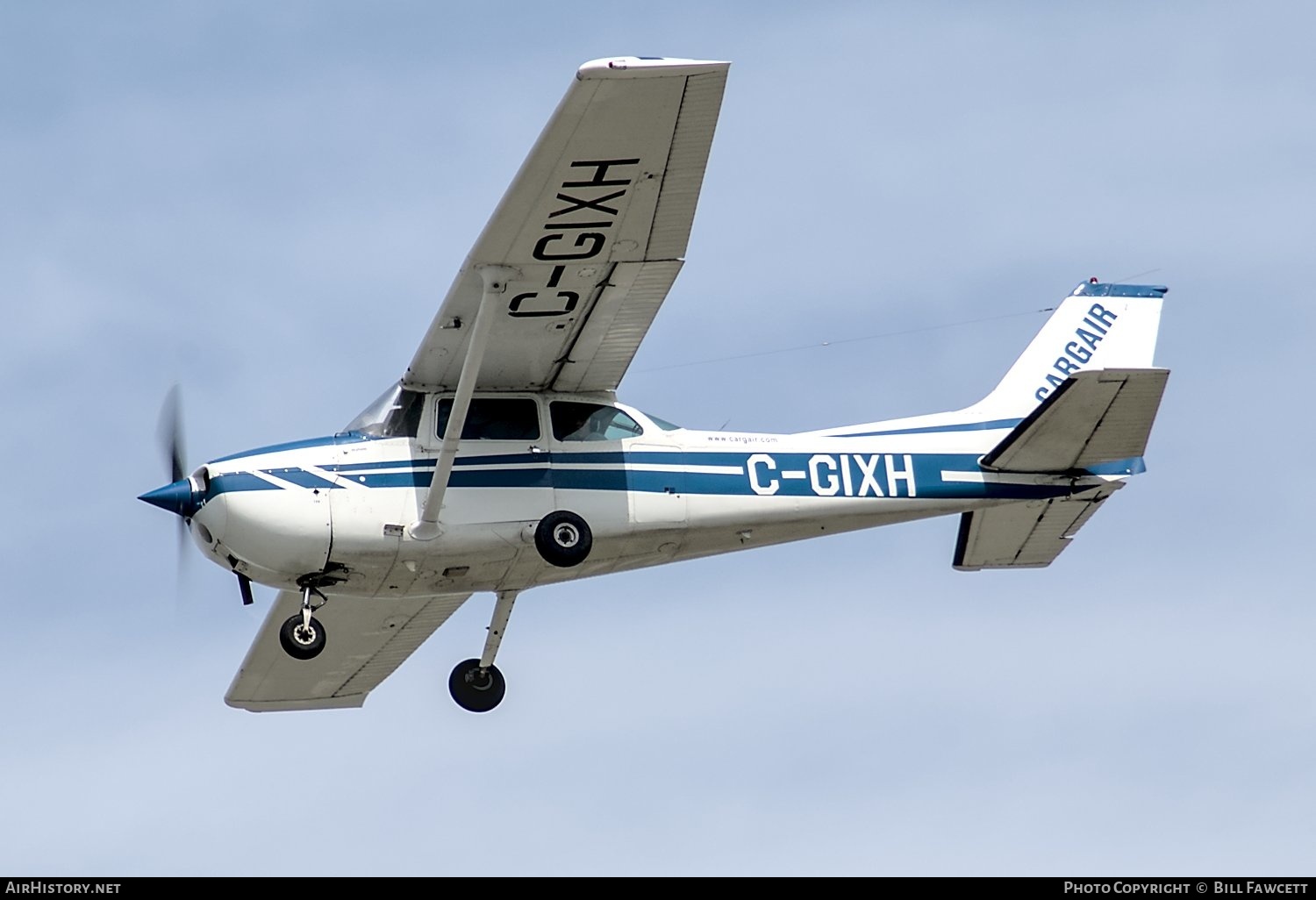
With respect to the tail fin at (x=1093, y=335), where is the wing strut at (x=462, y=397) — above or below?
below

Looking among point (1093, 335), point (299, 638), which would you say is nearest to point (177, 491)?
point (299, 638)

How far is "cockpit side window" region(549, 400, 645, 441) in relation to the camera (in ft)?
51.4

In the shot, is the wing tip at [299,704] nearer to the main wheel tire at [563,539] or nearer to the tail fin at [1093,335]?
the main wheel tire at [563,539]

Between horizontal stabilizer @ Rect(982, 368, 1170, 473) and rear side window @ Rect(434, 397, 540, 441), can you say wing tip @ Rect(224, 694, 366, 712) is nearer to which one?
rear side window @ Rect(434, 397, 540, 441)

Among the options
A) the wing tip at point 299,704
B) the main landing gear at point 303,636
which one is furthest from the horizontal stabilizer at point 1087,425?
the wing tip at point 299,704

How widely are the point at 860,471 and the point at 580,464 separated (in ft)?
7.76

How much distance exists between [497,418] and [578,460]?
2.30ft

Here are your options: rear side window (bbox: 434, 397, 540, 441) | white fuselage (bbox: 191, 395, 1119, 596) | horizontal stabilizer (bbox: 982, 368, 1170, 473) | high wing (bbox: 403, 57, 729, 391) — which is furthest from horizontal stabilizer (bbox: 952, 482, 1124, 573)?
rear side window (bbox: 434, 397, 540, 441)

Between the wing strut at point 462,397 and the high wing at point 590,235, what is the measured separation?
69 millimetres

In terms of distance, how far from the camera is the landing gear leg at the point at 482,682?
656 inches

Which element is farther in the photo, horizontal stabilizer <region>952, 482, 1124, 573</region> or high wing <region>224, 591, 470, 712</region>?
high wing <region>224, 591, 470, 712</region>

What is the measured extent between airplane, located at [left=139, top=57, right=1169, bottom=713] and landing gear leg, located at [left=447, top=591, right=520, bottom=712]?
0.02m
